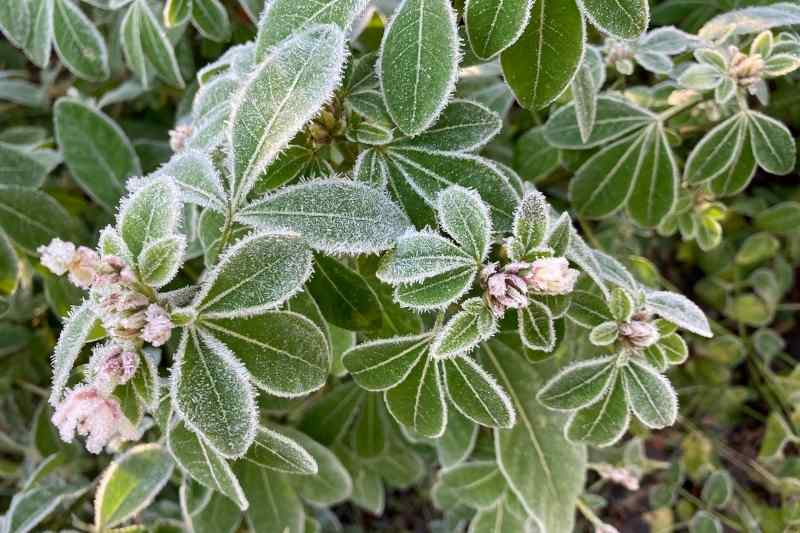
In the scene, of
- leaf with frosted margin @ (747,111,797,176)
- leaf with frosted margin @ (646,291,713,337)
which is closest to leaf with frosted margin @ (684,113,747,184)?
leaf with frosted margin @ (747,111,797,176)

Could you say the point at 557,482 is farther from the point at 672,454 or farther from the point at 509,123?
the point at 672,454

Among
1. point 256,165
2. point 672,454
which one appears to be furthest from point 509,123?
point 672,454

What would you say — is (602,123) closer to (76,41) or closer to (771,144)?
(771,144)

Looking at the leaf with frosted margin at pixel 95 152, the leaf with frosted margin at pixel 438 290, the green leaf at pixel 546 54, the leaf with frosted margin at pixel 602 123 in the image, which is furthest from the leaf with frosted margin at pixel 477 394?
the leaf with frosted margin at pixel 95 152

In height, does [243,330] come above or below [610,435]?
above

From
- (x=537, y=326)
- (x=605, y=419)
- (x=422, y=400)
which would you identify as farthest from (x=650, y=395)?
(x=422, y=400)

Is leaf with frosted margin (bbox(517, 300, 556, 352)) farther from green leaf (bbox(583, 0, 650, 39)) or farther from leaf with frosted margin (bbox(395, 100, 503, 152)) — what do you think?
green leaf (bbox(583, 0, 650, 39))
